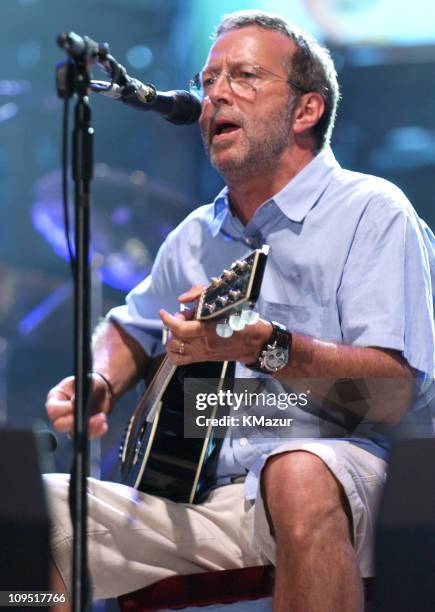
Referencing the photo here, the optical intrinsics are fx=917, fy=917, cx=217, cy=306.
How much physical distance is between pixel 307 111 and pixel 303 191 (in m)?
0.34

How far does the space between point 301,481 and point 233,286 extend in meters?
0.42

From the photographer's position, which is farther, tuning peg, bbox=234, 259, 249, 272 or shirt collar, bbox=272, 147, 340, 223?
shirt collar, bbox=272, 147, 340, 223

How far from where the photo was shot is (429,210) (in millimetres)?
4348

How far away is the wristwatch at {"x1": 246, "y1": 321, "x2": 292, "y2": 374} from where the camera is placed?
193 centimetres

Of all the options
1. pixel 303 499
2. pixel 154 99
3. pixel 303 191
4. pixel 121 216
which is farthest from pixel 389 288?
pixel 121 216

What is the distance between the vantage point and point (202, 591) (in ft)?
7.03

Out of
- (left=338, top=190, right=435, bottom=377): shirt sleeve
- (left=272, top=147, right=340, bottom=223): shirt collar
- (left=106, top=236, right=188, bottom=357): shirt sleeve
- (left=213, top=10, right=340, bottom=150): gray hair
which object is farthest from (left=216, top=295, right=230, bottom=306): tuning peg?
(left=213, top=10, right=340, bottom=150): gray hair

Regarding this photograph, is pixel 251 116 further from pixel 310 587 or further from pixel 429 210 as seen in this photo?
pixel 429 210

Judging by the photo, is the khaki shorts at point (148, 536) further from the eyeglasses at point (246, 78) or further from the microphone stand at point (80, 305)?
the eyeglasses at point (246, 78)

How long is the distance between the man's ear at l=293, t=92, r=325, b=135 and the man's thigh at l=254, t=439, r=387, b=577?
3.25ft

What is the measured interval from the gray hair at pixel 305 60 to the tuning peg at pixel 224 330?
97cm

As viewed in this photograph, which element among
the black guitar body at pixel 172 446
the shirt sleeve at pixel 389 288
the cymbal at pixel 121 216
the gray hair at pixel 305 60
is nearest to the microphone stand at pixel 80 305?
the black guitar body at pixel 172 446

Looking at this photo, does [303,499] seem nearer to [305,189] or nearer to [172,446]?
[172,446]

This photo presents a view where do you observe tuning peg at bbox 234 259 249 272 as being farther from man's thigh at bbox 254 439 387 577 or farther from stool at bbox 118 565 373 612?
stool at bbox 118 565 373 612
